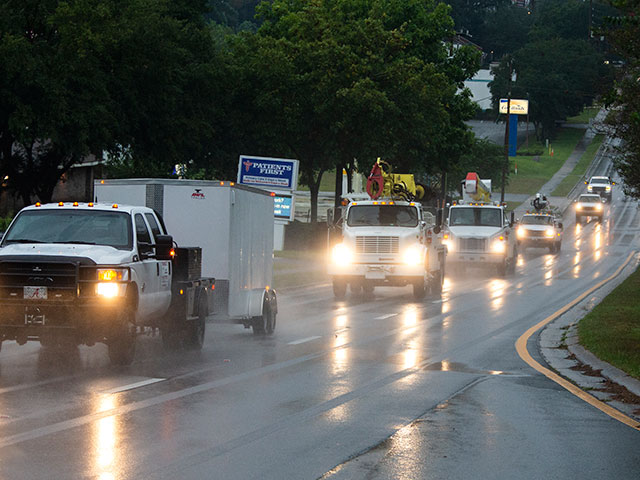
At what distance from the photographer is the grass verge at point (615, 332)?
620 inches

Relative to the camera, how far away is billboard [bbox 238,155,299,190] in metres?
41.5

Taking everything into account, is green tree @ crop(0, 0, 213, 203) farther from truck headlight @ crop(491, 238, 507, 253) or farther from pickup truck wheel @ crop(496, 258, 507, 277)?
pickup truck wheel @ crop(496, 258, 507, 277)

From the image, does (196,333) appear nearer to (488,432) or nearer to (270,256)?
(270,256)

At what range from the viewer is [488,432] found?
34.0 ft

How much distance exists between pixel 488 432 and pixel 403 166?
48970 millimetres

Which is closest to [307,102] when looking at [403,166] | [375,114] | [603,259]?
[375,114]

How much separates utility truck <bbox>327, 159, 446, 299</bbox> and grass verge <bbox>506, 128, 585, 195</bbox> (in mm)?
85727

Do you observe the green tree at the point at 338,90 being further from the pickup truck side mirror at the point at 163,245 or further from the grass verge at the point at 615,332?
the pickup truck side mirror at the point at 163,245

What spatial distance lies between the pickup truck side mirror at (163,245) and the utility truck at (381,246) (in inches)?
550

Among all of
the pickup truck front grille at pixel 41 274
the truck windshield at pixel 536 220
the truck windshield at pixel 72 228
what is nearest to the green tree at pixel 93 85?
the truck windshield at pixel 536 220

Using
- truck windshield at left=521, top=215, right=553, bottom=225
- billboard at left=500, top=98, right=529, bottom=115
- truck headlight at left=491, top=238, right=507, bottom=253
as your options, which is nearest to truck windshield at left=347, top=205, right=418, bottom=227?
truck headlight at left=491, top=238, right=507, bottom=253

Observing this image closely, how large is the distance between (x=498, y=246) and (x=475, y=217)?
1779 millimetres

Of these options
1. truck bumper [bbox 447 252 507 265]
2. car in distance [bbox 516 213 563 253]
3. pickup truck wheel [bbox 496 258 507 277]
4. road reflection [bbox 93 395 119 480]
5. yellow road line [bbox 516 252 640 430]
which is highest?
car in distance [bbox 516 213 563 253]

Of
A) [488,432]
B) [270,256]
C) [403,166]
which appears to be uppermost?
[403,166]
